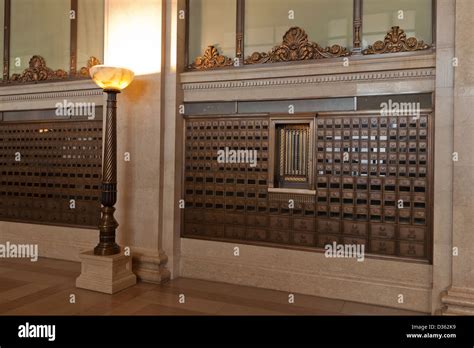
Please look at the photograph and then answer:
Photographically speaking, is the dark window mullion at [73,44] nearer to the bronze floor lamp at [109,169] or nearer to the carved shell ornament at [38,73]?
the carved shell ornament at [38,73]

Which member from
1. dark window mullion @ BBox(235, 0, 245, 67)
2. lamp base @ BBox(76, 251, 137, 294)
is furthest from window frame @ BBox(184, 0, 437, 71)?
lamp base @ BBox(76, 251, 137, 294)

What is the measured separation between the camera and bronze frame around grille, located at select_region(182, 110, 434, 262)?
513 cm

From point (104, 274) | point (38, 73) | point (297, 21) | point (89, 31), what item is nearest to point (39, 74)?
point (38, 73)

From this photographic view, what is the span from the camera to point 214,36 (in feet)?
20.6

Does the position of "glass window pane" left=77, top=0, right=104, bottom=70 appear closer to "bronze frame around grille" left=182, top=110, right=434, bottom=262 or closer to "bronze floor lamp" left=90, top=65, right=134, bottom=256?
"bronze floor lamp" left=90, top=65, right=134, bottom=256

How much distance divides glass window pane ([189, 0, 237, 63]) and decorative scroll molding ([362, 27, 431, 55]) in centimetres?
212

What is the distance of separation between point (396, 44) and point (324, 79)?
3.28 feet

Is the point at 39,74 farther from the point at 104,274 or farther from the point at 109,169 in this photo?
the point at 104,274

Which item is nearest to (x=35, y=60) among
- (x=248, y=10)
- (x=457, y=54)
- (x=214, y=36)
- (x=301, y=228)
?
(x=214, y=36)

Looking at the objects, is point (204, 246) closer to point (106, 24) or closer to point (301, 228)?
point (301, 228)

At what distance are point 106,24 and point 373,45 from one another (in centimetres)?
412

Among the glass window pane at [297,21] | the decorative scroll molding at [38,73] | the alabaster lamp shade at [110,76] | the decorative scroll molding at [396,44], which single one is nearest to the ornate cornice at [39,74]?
the decorative scroll molding at [38,73]

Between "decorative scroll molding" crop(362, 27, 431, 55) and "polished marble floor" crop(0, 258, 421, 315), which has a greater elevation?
"decorative scroll molding" crop(362, 27, 431, 55)

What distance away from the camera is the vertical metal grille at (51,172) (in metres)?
7.10
